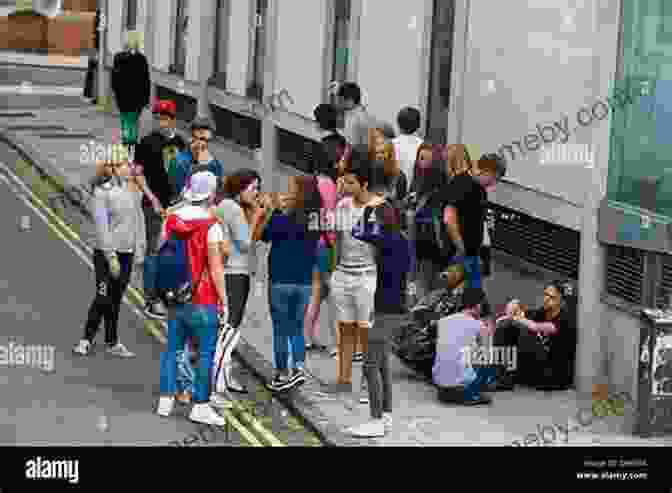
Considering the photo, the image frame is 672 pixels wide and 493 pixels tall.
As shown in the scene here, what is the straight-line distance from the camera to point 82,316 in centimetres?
1895

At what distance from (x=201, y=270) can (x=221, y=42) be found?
1647 centimetres

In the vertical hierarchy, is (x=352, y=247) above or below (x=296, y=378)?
above

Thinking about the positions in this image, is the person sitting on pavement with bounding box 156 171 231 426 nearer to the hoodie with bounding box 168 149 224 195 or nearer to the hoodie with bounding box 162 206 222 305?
the hoodie with bounding box 162 206 222 305

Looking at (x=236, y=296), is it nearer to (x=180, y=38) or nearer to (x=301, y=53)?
(x=301, y=53)

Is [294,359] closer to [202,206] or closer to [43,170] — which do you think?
[202,206]

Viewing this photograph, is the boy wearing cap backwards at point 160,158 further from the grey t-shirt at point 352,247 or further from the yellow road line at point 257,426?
the grey t-shirt at point 352,247

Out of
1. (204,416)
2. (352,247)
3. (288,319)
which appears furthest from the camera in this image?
(288,319)

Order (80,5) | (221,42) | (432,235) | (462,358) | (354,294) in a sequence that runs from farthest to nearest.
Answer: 1. (80,5)
2. (221,42)
3. (432,235)
4. (462,358)
5. (354,294)

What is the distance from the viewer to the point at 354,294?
15094 millimetres

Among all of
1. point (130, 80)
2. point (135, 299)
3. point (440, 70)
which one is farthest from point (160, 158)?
point (130, 80)

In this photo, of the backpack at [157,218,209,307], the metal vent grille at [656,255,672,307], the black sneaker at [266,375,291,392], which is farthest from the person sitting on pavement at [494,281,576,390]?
the backpack at [157,218,209,307]

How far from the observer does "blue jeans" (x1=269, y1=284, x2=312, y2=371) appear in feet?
51.5

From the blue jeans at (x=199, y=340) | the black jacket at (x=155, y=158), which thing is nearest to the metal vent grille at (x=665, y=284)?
the blue jeans at (x=199, y=340)

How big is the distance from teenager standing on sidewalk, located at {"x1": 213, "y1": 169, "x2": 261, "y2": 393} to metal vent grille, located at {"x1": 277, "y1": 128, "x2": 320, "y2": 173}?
868 cm
